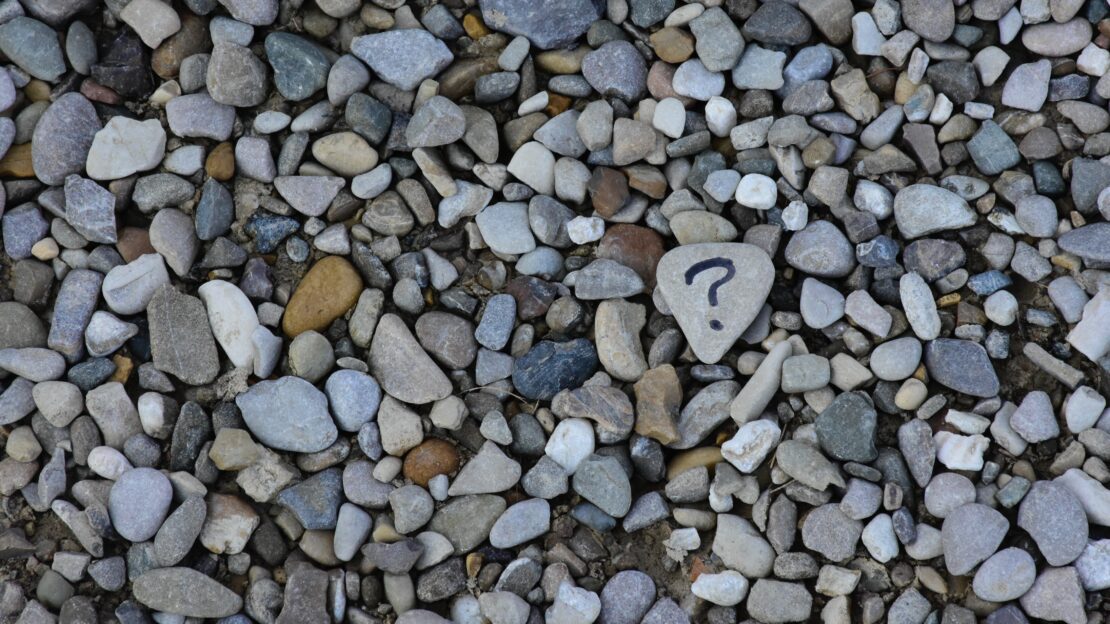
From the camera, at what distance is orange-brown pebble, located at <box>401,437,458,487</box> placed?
2.08 metres

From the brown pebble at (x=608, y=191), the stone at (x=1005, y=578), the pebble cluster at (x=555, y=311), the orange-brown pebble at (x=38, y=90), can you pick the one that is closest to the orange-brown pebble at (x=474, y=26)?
the pebble cluster at (x=555, y=311)

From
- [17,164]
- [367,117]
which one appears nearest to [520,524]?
[367,117]

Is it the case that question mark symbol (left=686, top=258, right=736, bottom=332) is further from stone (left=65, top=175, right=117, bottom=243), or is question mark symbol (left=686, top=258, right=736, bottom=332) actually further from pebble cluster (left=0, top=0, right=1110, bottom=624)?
stone (left=65, top=175, right=117, bottom=243)

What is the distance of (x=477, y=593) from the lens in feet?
6.60

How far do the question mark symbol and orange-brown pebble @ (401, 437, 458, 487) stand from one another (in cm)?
62

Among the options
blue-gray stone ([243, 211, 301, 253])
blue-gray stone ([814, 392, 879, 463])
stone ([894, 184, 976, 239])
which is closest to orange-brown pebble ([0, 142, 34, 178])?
blue-gray stone ([243, 211, 301, 253])

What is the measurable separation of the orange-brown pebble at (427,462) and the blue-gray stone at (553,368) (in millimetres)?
208

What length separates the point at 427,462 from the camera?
81.9 inches

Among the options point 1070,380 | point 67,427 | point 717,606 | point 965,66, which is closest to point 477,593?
point 717,606

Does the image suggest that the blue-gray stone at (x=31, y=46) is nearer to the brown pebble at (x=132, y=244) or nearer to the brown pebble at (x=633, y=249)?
the brown pebble at (x=132, y=244)

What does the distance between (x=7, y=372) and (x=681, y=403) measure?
146cm

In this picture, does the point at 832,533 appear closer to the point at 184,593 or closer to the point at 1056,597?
the point at 1056,597

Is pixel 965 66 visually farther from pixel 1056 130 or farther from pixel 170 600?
pixel 170 600

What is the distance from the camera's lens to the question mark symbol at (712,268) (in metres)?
2.08
